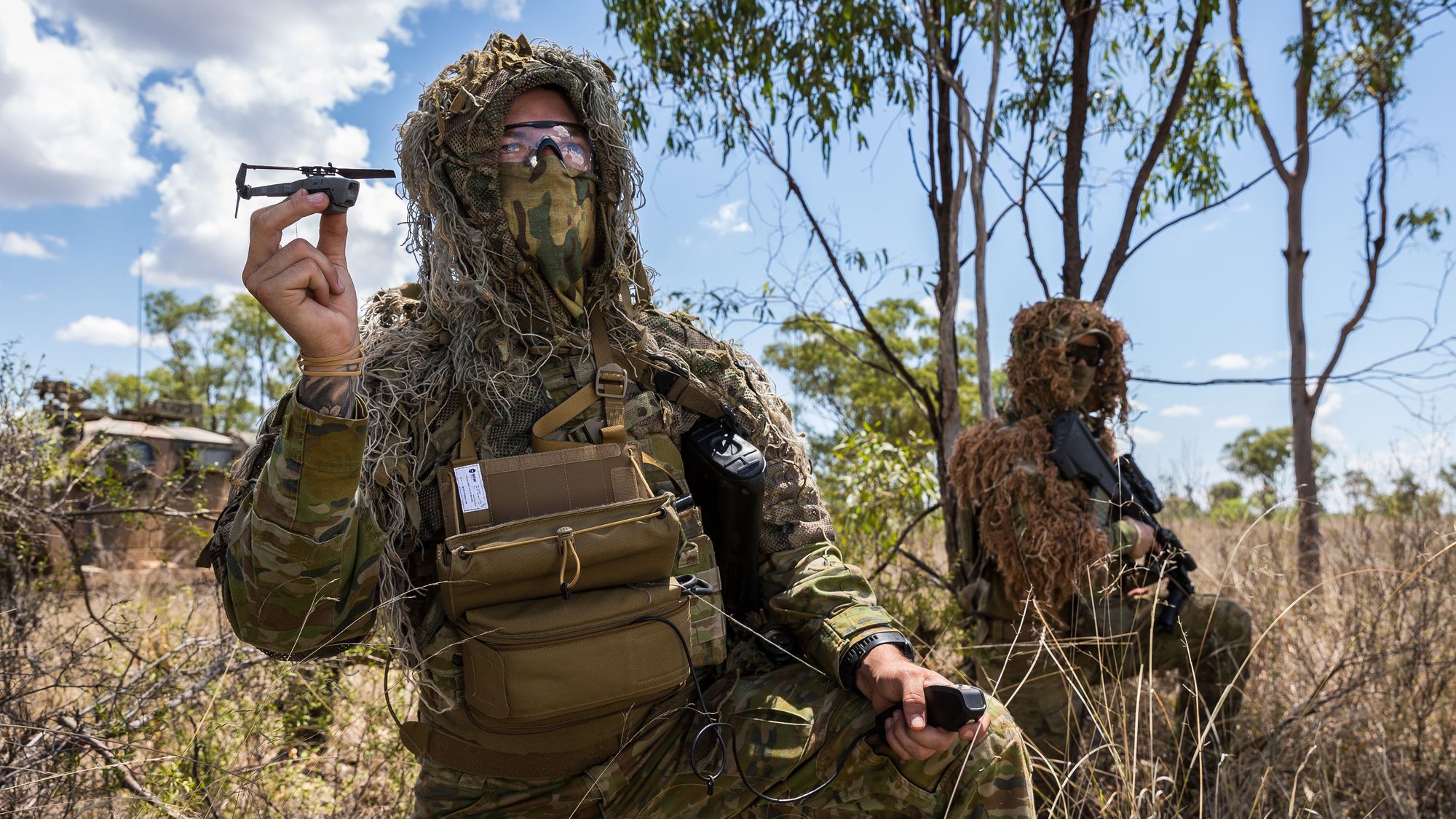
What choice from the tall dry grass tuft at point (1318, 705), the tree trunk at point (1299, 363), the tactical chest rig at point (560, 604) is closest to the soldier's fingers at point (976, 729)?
the tall dry grass tuft at point (1318, 705)

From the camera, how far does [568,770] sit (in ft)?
5.92

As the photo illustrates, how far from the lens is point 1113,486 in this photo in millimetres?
3600

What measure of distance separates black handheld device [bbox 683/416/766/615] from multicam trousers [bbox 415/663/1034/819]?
0.27 metres

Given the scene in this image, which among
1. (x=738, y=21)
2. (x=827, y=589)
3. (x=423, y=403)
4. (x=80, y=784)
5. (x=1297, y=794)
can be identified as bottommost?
(x=1297, y=794)

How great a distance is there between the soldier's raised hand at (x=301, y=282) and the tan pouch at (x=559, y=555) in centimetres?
40

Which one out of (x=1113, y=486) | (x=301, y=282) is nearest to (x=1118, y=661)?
(x=1113, y=486)

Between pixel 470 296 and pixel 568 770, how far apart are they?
0.99 meters

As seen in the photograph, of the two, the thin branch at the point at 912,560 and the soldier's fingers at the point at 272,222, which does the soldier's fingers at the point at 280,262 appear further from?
the thin branch at the point at 912,560

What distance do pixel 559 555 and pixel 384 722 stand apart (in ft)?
6.60

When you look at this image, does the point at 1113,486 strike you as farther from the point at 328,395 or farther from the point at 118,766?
the point at 118,766

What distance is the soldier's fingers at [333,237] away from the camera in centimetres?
151

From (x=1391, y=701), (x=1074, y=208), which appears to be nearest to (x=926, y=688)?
(x=1391, y=701)

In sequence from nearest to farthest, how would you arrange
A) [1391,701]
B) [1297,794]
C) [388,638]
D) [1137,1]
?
[388,638], [1297,794], [1391,701], [1137,1]

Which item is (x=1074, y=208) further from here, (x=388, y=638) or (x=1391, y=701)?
(x=388, y=638)
